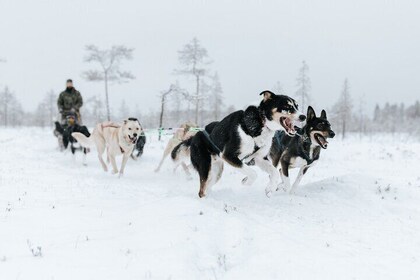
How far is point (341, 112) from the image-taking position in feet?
170

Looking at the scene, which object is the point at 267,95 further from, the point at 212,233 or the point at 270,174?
the point at 212,233

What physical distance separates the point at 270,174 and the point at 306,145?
1324mm

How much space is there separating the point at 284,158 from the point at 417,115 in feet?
337

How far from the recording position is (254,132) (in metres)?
5.30

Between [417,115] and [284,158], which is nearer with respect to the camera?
[284,158]

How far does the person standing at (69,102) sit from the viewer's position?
1485 cm

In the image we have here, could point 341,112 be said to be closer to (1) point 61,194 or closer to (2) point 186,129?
(2) point 186,129

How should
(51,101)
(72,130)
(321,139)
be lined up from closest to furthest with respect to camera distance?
(321,139), (72,130), (51,101)

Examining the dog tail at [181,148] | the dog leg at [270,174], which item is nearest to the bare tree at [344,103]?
the dog tail at [181,148]

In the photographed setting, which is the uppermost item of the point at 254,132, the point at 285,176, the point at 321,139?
the point at 254,132

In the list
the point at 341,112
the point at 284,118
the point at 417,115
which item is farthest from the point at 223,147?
the point at 417,115

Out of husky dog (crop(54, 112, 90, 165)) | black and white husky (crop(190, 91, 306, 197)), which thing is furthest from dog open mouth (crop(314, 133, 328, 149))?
husky dog (crop(54, 112, 90, 165))

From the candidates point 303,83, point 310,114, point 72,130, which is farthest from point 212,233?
point 303,83

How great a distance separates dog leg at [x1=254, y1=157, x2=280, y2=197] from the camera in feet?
18.0
